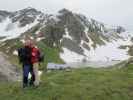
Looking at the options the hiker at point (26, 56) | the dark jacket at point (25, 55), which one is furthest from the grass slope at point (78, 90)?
the dark jacket at point (25, 55)

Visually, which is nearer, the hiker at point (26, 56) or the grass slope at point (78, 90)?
the grass slope at point (78, 90)

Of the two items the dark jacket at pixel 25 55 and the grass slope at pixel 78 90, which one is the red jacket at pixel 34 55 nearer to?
the dark jacket at pixel 25 55

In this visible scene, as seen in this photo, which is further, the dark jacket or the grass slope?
the dark jacket

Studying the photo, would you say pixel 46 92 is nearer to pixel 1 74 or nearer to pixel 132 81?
pixel 132 81

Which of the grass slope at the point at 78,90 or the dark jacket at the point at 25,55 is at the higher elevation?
the dark jacket at the point at 25,55

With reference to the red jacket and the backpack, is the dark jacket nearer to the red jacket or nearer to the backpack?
the backpack

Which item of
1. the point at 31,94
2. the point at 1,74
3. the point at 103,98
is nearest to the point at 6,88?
the point at 31,94

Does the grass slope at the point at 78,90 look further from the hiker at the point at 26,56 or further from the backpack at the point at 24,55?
the backpack at the point at 24,55

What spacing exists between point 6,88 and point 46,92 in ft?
16.5

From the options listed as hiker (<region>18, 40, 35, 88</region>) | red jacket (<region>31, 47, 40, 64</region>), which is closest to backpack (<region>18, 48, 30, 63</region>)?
hiker (<region>18, 40, 35, 88</region>)

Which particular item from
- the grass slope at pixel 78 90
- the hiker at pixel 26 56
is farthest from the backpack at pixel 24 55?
the grass slope at pixel 78 90

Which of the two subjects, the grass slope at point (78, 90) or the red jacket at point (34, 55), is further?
the red jacket at point (34, 55)

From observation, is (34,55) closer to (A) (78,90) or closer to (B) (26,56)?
(B) (26,56)

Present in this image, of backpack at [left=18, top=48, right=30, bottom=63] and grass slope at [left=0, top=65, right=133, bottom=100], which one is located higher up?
backpack at [left=18, top=48, right=30, bottom=63]
